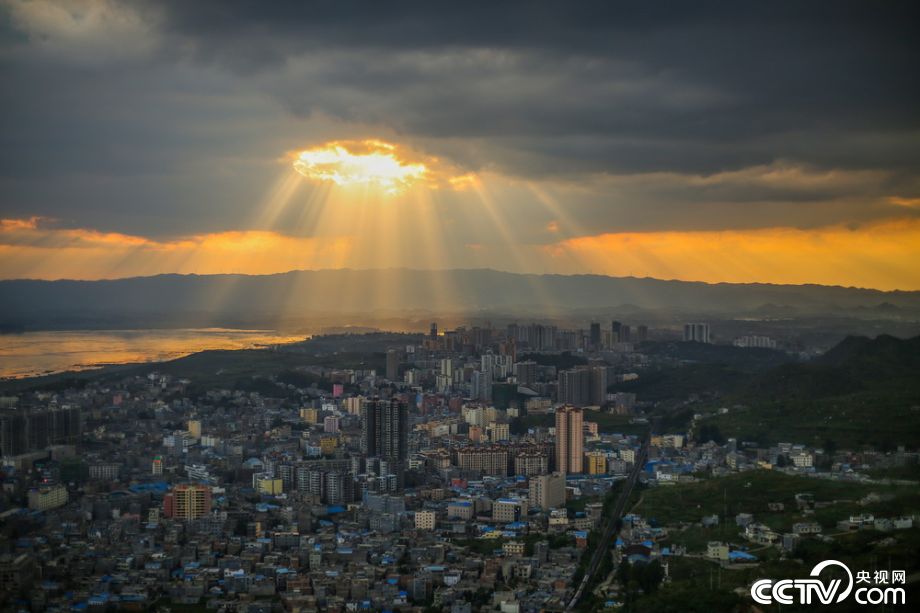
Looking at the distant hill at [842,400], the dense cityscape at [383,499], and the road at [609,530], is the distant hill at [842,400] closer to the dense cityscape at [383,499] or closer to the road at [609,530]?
the dense cityscape at [383,499]

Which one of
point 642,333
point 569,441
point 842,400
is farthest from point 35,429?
point 642,333

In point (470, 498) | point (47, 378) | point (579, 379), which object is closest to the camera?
point (470, 498)

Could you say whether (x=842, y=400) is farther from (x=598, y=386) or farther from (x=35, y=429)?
(x=35, y=429)

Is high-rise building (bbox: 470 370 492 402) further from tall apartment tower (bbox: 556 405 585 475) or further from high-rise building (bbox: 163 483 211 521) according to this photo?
high-rise building (bbox: 163 483 211 521)

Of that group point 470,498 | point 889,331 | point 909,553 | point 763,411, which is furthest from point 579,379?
point 909,553

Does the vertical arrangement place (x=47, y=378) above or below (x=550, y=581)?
above

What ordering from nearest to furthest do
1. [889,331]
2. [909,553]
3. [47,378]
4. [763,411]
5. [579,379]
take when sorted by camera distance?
[909,553] < [47,378] < [763,411] < [579,379] < [889,331]

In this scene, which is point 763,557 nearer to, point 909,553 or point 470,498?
point 909,553
